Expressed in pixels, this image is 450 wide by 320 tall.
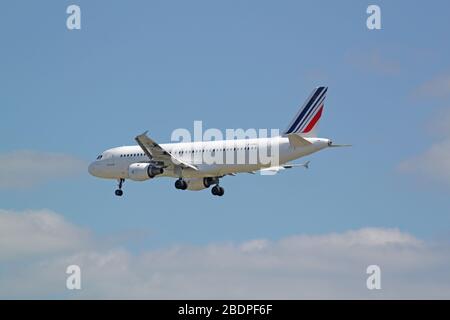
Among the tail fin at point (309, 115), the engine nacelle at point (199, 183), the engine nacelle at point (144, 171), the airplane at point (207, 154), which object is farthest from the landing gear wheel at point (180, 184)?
the tail fin at point (309, 115)

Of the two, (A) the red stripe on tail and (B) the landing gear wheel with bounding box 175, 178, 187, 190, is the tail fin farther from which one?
(B) the landing gear wheel with bounding box 175, 178, 187, 190

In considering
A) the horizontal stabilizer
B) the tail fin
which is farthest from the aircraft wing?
the horizontal stabilizer

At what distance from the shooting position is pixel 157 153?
85.7 meters

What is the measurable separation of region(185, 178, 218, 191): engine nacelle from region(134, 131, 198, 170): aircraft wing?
2.70 meters

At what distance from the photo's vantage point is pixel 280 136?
83.1m

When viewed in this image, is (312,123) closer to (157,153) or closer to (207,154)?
(207,154)

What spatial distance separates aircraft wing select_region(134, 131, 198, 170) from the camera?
84.1 meters

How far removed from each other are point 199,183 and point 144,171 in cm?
545

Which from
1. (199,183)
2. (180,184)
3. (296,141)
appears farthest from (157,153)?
(296,141)
